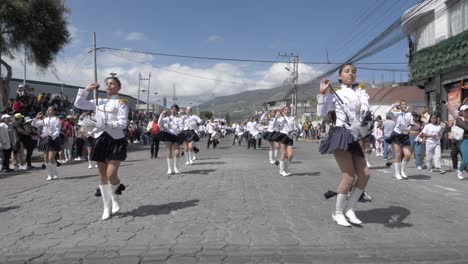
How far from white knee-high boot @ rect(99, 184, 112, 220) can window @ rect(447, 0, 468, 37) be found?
17.9 meters

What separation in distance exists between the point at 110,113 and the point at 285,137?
5.90 meters

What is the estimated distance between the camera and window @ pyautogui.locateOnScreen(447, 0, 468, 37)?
18.1 metres

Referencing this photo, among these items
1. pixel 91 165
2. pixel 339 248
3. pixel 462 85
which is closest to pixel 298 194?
pixel 339 248

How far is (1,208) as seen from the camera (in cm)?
647

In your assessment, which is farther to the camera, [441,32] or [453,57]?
[441,32]

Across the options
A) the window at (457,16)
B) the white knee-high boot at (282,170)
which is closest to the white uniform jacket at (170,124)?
the white knee-high boot at (282,170)

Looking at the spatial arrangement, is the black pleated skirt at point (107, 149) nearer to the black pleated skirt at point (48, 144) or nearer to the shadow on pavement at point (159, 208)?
the shadow on pavement at point (159, 208)

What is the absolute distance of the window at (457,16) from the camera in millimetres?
18111

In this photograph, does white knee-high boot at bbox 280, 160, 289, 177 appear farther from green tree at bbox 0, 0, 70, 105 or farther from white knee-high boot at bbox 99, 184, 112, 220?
green tree at bbox 0, 0, 70, 105

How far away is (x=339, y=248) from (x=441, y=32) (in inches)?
776

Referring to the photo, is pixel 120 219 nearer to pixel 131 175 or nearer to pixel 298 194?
pixel 298 194

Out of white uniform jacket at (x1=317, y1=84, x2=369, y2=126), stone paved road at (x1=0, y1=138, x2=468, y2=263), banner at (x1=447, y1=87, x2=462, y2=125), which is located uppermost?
banner at (x1=447, y1=87, x2=462, y2=125)

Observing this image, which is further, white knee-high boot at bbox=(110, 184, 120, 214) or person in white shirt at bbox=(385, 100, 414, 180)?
person in white shirt at bbox=(385, 100, 414, 180)

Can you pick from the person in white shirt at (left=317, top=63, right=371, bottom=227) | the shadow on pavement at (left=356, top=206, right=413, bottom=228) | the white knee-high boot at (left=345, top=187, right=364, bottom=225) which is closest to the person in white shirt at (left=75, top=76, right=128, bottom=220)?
the person in white shirt at (left=317, top=63, right=371, bottom=227)
